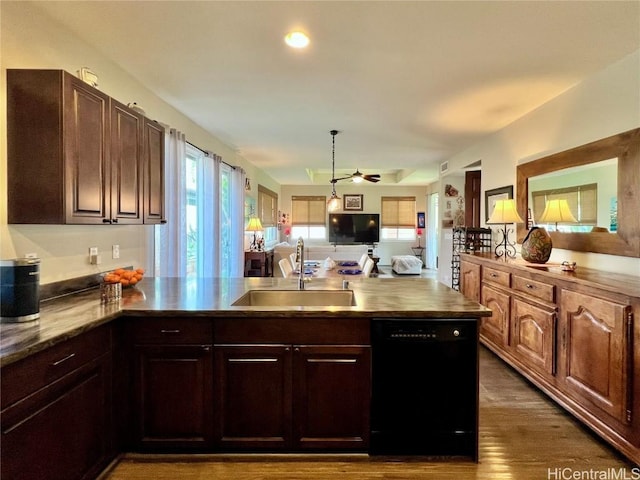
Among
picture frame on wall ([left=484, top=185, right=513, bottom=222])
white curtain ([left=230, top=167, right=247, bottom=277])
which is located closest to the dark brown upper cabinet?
white curtain ([left=230, top=167, right=247, bottom=277])

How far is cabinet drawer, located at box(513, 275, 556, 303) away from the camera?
109 inches

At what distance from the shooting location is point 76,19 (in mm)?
2273

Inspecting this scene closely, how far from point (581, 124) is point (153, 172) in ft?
11.8

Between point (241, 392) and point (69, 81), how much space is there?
76.8 inches

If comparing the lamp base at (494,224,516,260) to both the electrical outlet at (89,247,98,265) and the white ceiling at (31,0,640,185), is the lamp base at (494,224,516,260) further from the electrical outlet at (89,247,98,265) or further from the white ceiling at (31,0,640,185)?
the electrical outlet at (89,247,98,265)

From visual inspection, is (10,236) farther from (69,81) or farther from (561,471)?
(561,471)

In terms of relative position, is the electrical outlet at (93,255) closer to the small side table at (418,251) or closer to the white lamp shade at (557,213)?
the white lamp shade at (557,213)

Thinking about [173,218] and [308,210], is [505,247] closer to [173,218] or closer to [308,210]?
[173,218]

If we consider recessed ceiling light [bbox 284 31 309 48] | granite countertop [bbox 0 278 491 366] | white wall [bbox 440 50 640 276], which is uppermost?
recessed ceiling light [bbox 284 31 309 48]

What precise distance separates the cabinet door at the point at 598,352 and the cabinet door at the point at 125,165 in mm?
3110

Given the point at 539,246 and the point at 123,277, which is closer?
the point at 123,277

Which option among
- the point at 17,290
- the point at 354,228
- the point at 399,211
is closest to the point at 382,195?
the point at 399,211

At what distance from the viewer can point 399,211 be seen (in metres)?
11.9

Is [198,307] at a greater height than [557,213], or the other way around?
[557,213]
